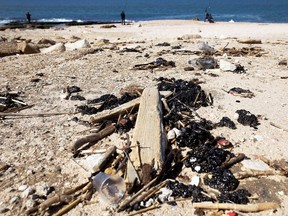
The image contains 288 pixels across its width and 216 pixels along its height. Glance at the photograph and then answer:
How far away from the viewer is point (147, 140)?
4.86 metres

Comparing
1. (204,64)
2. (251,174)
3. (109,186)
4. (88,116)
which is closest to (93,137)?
(88,116)

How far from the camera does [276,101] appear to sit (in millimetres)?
7375

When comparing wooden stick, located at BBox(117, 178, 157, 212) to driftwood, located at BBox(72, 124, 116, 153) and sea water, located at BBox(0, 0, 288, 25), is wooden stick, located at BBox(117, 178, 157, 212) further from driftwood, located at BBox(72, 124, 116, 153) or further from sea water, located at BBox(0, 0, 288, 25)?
sea water, located at BBox(0, 0, 288, 25)

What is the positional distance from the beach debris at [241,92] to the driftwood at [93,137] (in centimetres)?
371

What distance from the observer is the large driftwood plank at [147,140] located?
14.2 feet

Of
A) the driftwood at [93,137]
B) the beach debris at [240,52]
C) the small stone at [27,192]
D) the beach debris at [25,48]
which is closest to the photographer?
the small stone at [27,192]

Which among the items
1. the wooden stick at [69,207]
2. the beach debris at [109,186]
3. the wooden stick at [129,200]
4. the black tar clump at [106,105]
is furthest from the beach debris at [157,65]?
the wooden stick at [69,207]

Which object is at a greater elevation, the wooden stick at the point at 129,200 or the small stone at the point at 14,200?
the wooden stick at the point at 129,200

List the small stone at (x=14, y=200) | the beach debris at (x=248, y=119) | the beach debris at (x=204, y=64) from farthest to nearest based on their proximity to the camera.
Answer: the beach debris at (x=204, y=64) → the beach debris at (x=248, y=119) → the small stone at (x=14, y=200)

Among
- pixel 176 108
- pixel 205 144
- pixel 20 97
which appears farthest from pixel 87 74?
pixel 205 144

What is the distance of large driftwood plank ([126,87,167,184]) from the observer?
4.34 m

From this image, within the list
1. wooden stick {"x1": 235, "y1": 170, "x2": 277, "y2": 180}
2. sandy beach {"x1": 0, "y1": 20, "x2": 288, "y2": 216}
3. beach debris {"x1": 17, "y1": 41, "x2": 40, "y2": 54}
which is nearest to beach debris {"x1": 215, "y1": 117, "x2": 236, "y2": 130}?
sandy beach {"x1": 0, "y1": 20, "x2": 288, "y2": 216}

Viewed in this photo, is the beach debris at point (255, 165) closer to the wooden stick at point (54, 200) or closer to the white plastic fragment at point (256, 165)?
the white plastic fragment at point (256, 165)

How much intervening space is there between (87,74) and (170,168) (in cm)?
620
